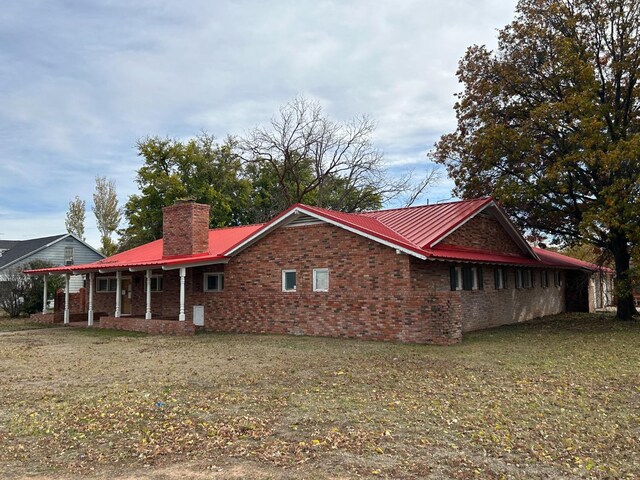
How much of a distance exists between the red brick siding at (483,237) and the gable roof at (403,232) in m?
0.23

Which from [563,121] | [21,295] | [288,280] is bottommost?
[21,295]

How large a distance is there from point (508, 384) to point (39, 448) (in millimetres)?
6904

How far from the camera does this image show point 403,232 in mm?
16484

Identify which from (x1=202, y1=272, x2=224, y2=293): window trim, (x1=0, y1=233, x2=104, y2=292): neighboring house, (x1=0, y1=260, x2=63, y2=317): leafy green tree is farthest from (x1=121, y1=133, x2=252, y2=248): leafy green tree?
(x1=202, y1=272, x2=224, y2=293): window trim

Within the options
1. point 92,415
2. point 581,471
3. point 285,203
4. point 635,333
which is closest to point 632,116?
point 635,333

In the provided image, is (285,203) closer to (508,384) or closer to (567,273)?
(567,273)

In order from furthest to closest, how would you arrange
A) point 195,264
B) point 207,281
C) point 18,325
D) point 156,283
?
point 156,283
point 18,325
point 207,281
point 195,264

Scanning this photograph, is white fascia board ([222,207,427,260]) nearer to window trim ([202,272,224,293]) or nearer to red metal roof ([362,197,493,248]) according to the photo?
red metal roof ([362,197,493,248])

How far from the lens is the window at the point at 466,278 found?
16922 millimetres

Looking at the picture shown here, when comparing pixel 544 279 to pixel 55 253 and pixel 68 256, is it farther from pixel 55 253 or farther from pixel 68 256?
pixel 55 253

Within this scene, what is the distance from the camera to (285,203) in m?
40.2

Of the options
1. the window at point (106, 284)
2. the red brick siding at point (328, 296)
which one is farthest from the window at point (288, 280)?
the window at point (106, 284)

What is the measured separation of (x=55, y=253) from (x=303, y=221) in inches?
1269

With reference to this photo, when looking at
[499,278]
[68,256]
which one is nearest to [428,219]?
[499,278]
